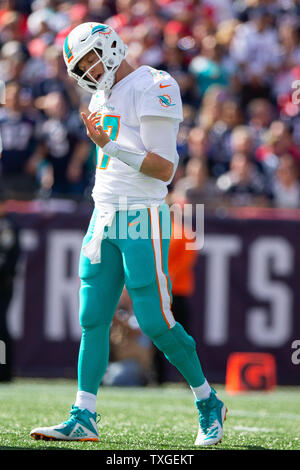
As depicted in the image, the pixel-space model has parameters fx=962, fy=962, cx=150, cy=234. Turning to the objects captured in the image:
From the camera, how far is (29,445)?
4.25 m

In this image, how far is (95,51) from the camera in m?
4.48

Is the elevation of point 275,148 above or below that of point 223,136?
below

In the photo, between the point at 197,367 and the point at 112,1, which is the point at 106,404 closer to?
the point at 197,367

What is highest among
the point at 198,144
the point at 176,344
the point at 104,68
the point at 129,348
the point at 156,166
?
the point at 198,144

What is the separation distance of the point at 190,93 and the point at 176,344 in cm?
691

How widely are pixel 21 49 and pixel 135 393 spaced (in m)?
4.80

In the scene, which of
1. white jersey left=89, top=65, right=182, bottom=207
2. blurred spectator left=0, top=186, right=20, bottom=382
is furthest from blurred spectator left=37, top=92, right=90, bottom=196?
white jersey left=89, top=65, right=182, bottom=207

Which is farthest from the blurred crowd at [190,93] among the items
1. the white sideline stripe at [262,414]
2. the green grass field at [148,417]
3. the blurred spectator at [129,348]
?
the white sideline stripe at [262,414]

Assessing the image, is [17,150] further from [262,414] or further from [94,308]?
[94,308]

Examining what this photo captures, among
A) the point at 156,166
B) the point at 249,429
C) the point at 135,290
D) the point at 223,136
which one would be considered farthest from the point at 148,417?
the point at 223,136

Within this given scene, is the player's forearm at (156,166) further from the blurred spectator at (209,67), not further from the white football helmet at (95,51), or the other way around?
the blurred spectator at (209,67)

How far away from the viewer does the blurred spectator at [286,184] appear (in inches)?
393

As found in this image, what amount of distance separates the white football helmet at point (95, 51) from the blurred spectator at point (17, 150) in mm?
5327
